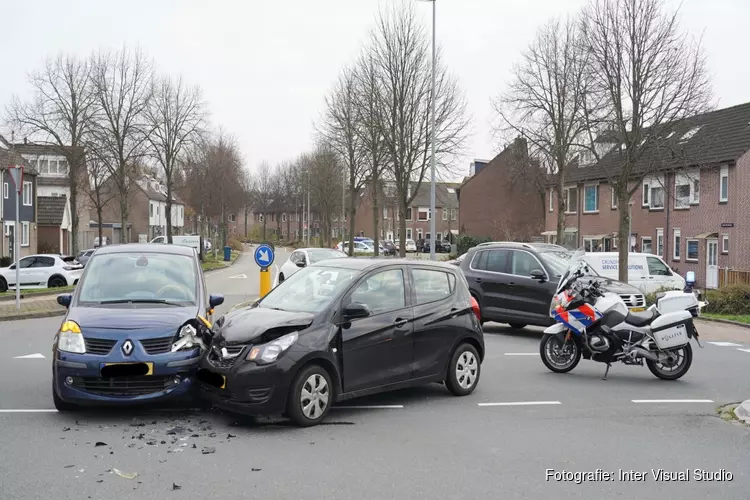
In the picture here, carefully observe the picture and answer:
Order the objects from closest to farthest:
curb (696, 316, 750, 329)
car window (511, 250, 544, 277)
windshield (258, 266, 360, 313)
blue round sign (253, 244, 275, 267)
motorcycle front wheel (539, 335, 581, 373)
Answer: windshield (258, 266, 360, 313) < motorcycle front wheel (539, 335, 581, 373) < car window (511, 250, 544, 277) < blue round sign (253, 244, 275, 267) < curb (696, 316, 750, 329)

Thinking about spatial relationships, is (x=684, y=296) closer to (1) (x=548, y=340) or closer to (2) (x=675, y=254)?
(1) (x=548, y=340)

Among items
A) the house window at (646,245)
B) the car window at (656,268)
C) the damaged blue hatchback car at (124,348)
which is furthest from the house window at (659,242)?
the damaged blue hatchback car at (124,348)

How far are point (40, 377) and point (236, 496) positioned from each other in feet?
→ 19.0

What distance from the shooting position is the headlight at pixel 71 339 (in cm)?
723

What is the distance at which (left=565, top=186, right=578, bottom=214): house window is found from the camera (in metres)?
46.9

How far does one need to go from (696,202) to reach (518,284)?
79.2 ft

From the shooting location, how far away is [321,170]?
61.6m

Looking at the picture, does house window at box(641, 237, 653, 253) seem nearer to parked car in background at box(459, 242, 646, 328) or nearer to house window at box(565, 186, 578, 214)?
house window at box(565, 186, 578, 214)

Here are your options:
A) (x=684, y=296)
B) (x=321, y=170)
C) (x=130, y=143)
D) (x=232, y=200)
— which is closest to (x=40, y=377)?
(x=684, y=296)

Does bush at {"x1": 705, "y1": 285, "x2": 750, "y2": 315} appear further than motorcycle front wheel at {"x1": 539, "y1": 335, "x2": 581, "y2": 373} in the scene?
Yes

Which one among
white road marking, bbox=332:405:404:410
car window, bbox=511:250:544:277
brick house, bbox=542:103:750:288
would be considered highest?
brick house, bbox=542:103:750:288

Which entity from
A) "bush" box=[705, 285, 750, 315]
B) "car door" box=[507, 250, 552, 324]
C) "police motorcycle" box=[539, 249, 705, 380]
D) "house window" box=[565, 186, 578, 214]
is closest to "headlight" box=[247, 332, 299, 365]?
"police motorcycle" box=[539, 249, 705, 380]

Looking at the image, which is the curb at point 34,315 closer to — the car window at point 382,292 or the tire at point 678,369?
the car window at point 382,292

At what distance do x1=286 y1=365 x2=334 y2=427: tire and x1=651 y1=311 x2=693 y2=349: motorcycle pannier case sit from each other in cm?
497
